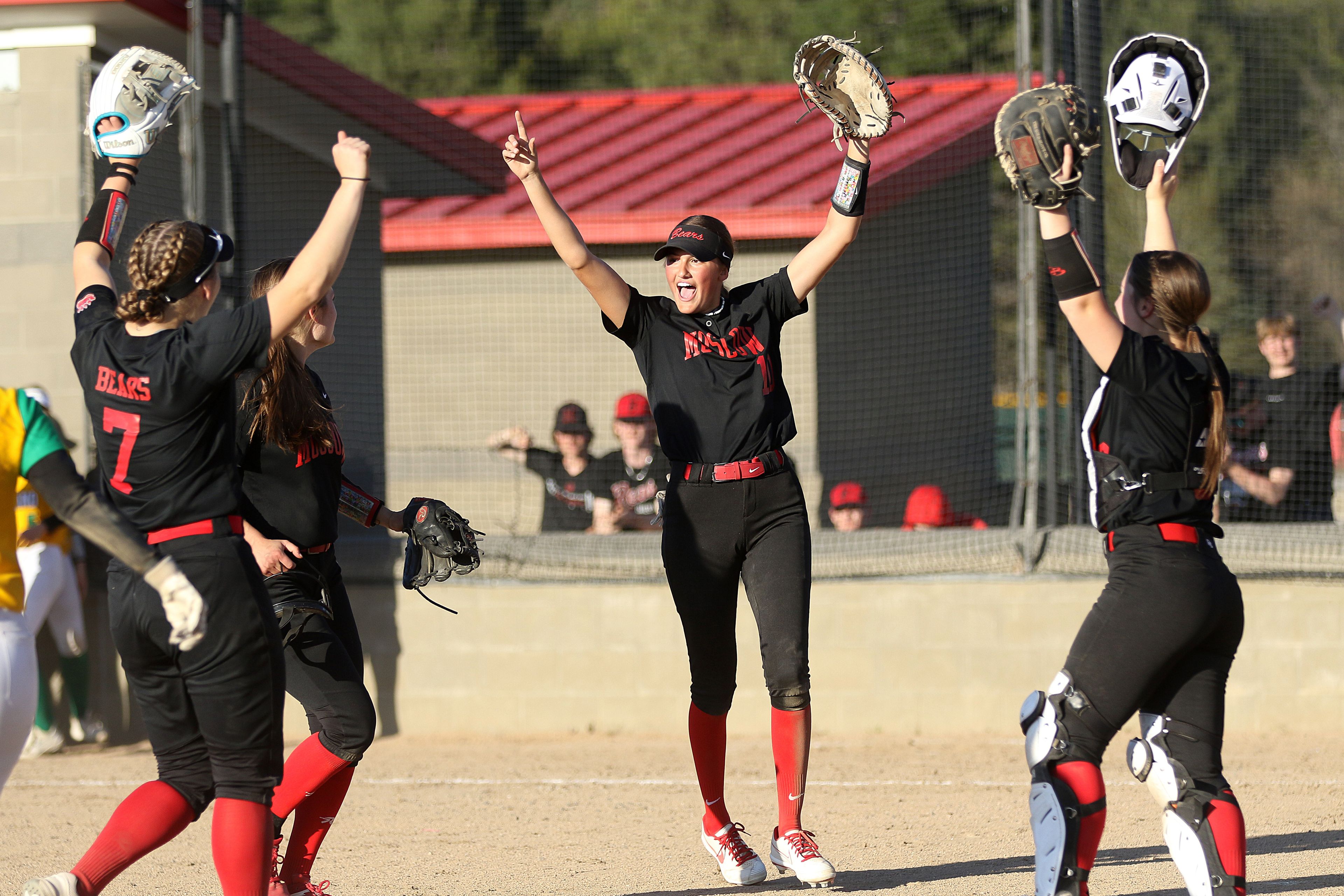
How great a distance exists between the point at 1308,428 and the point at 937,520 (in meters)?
1.99

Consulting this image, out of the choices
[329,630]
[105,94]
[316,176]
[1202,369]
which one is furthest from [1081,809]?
[316,176]

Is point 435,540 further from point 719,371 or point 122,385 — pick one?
point 122,385

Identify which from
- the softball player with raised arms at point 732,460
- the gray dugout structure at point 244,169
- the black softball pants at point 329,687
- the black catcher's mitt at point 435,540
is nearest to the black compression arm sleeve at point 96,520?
the black softball pants at point 329,687

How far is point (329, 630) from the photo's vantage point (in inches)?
165

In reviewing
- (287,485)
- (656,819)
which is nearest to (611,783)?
(656,819)

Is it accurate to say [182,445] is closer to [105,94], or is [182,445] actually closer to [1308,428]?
[105,94]

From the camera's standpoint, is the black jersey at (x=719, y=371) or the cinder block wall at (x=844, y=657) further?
the cinder block wall at (x=844, y=657)

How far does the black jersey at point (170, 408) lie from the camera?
10.4ft

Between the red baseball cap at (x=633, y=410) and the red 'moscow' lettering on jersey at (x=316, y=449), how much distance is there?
12.9 ft

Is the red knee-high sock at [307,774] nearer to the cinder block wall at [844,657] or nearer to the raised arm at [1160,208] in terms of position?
the raised arm at [1160,208]

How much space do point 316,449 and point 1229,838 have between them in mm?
2645

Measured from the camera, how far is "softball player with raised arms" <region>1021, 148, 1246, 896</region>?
345 centimetres

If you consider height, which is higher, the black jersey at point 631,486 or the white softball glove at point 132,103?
the white softball glove at point 132,103

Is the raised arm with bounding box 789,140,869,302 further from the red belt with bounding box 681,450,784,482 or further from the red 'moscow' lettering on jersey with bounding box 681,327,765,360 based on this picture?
the red belt with bounding box 681,450,784,482
